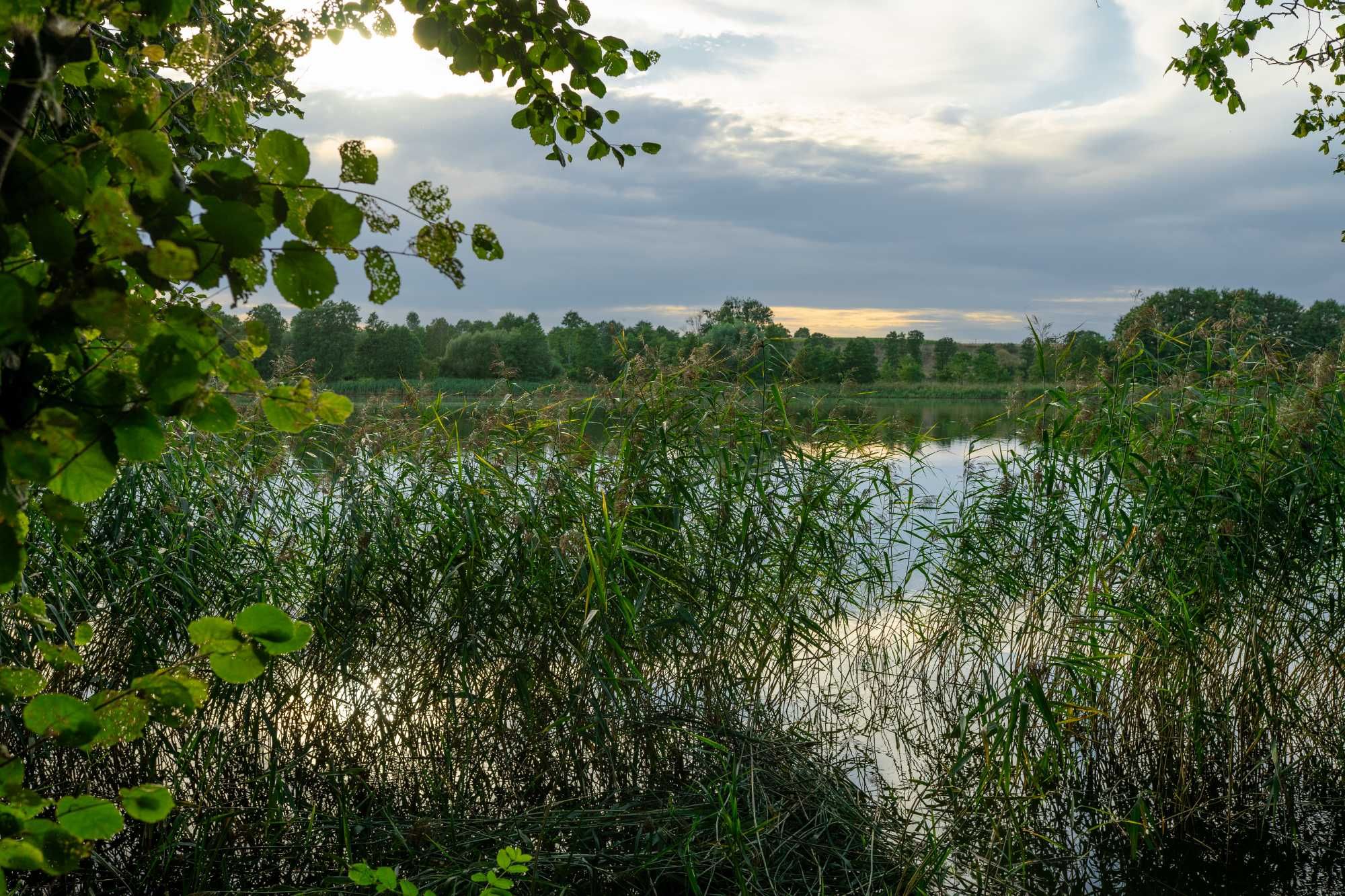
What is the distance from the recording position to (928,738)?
4.52m

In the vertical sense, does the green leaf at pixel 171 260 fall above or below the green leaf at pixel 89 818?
above

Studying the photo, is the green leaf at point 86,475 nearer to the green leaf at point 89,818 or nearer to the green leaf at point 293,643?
the green leaf at point 293,643

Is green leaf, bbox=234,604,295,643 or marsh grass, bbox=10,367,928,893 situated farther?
marsh grass, bbox=10,367,928,893

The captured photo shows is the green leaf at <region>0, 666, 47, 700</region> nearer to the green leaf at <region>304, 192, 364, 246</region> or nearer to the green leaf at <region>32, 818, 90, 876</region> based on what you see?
the green leaf at <region>32, 818, 90, 876</region>

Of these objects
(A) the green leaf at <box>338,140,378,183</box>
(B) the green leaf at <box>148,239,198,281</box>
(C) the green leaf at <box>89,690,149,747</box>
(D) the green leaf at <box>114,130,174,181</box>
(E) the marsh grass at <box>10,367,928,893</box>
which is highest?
(A) the green leaf at <box>338,140,378,183</box>

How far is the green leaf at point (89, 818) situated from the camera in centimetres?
88

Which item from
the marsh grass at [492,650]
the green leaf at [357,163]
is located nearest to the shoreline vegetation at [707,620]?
the marsh grass at [492,650]

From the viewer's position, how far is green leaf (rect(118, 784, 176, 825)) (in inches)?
35.8

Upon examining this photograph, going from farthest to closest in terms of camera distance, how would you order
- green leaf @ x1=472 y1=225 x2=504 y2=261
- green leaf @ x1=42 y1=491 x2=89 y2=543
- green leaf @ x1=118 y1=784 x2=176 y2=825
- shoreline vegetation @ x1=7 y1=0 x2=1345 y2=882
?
shoreline vegetation @ x1=7 y1=0 x2=1345 y2=882 → green leaf @ x1=472 y1=225 x2=504 y2=261 → green leaf @ x1=118 y1=784 x2=176 y2=825 → green leaf @ x1=42 y1=491 x2=89 y2=543

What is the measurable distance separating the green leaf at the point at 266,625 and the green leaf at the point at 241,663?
2 cm

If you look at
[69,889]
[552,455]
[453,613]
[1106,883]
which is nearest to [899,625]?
[1106,883]

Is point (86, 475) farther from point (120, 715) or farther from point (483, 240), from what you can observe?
point (483, 240)

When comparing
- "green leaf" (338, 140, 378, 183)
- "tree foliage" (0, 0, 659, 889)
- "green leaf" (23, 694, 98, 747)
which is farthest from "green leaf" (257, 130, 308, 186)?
"green leaf" (23, 694, 98, 747)

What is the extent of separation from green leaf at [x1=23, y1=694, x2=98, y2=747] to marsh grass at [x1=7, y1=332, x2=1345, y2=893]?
2133 mm
